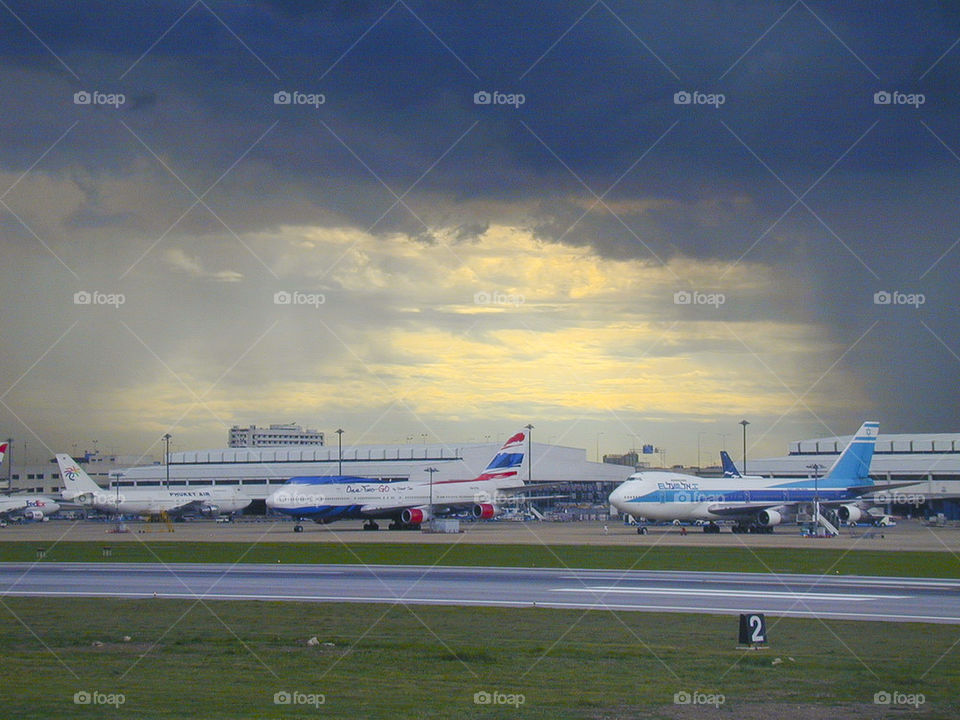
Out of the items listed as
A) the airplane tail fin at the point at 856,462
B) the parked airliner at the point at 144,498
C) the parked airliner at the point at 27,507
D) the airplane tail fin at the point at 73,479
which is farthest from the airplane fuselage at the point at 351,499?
the parked airliner at the point at 27,507

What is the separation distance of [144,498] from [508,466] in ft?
122

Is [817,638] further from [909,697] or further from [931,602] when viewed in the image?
[931,602]

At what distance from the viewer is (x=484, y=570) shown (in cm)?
4469

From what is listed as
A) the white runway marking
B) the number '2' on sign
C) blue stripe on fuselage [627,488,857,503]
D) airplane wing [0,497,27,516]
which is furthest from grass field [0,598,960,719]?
airplane wing [0,497,27,516]

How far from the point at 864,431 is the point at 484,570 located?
57842mm

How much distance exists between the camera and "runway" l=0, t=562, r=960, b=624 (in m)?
31.0

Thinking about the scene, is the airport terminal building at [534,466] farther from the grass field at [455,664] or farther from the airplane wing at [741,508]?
the grass field at [455,664]

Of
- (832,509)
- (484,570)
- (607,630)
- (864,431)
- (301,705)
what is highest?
(864,431)

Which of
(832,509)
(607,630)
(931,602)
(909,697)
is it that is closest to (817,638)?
(607,630)

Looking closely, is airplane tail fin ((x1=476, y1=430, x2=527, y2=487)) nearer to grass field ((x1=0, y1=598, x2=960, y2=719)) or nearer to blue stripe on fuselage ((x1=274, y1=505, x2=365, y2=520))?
blue stripe on fuselage ((x1=274, y1=505, x2=365, y2=520))

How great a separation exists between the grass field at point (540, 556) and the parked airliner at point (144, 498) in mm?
41230

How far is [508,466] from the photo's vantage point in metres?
104

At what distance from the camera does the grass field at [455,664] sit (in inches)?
664

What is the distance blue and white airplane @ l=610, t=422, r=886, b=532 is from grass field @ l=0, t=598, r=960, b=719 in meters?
54.6
